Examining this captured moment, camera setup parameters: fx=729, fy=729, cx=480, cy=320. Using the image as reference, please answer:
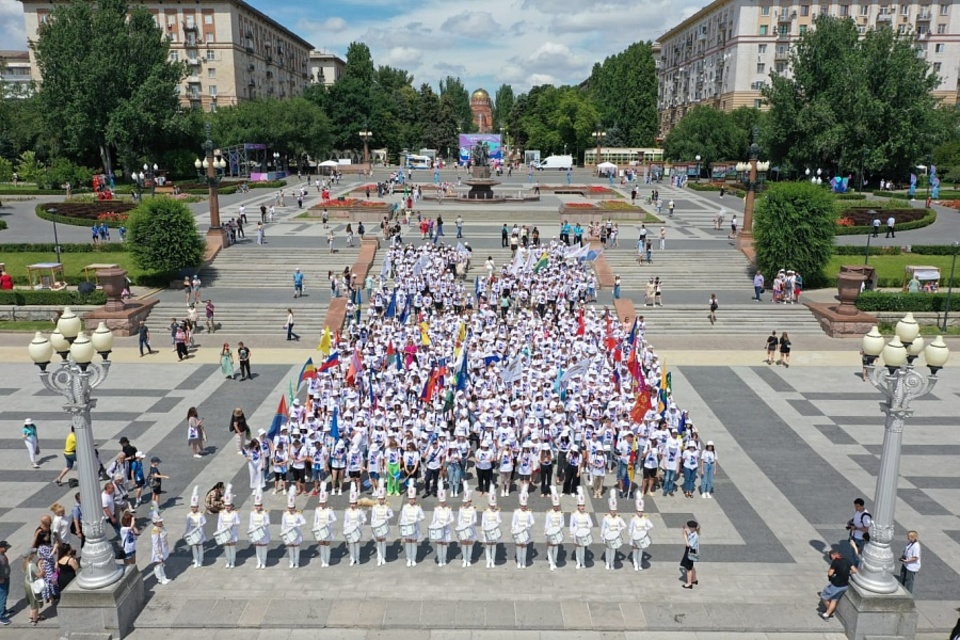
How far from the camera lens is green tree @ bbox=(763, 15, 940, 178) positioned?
56969 millimetres

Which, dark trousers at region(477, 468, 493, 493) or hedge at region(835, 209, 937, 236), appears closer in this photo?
dark trousers at region(477, 468, 493, 493)

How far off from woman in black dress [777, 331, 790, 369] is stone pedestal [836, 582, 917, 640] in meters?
14.1

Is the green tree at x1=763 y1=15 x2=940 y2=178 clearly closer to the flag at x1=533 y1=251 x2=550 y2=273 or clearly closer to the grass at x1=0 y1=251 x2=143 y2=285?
the flag at x1=533 y1=251 x2=550 y2=273

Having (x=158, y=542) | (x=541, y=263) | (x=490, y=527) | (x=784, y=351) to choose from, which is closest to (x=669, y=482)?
(x=490, y=527)

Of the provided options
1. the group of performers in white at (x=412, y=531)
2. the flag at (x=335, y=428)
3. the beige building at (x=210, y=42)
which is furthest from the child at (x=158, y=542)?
the beige building at (x=210, y=42)

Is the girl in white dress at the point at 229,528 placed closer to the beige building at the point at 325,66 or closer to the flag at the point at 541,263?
the flag at the point at 541,263

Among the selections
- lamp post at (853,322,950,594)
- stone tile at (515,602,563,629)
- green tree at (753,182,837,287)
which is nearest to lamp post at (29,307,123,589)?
stone tile at (515,602,563,629)

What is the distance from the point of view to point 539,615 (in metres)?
10.7

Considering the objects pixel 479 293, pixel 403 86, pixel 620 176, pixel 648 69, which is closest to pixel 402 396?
pixel 479 293

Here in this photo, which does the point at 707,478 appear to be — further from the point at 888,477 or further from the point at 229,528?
the point at 229,528

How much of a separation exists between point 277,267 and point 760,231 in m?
21.5

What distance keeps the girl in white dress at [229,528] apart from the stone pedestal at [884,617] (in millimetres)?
9349

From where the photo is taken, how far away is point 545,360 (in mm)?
19234

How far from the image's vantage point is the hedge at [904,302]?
28.1 m
